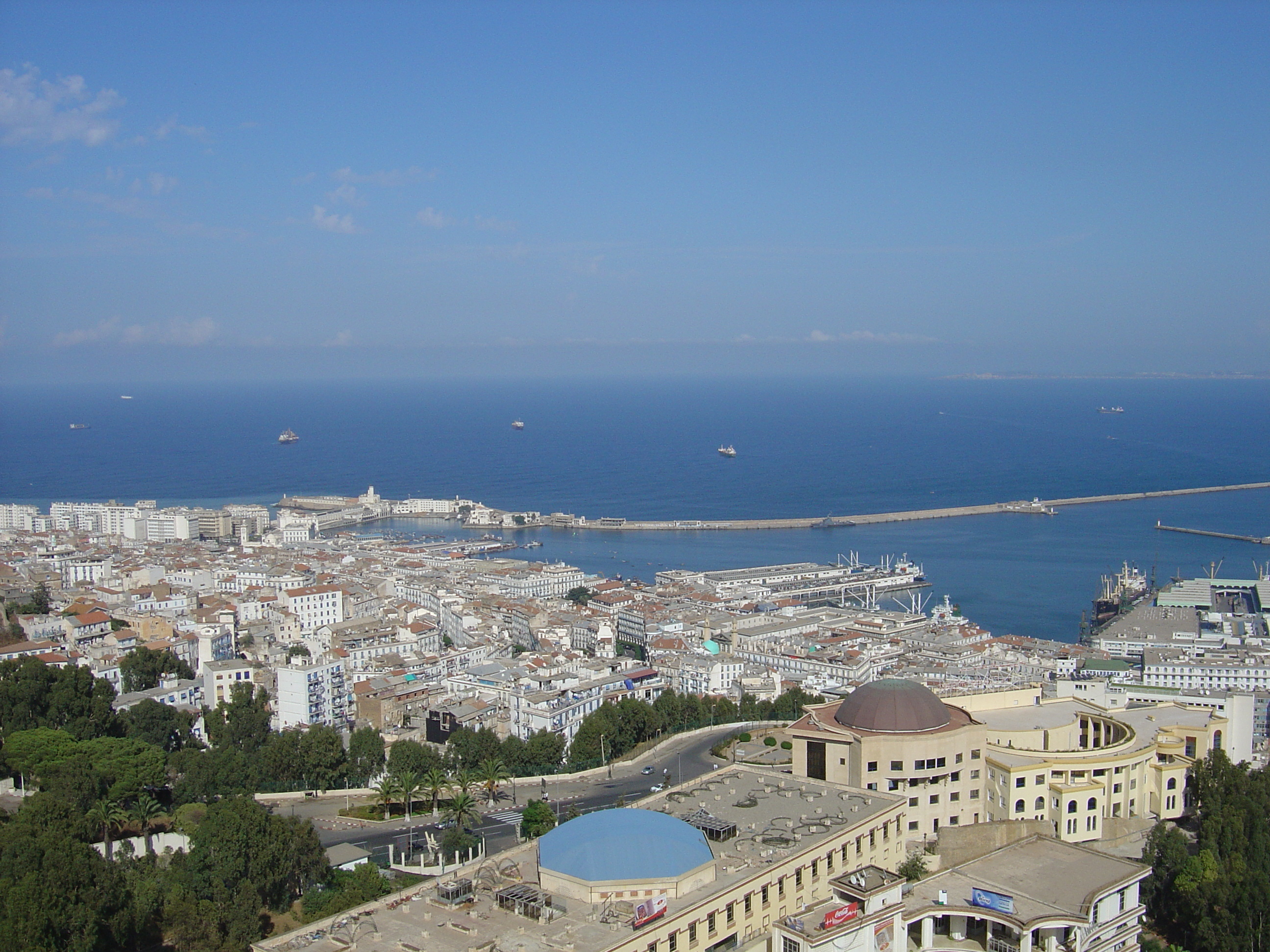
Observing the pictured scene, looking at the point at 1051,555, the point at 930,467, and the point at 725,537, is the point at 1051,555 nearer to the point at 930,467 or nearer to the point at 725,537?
the point at 725,537

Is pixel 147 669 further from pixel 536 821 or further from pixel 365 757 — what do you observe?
pixel 536 821

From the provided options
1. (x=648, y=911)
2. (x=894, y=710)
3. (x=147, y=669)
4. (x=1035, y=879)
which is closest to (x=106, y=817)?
(x=648, y=911)

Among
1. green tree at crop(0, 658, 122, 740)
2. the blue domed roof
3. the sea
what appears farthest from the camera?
the sea

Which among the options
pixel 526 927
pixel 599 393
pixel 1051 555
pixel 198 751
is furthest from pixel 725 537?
pixel 599 393

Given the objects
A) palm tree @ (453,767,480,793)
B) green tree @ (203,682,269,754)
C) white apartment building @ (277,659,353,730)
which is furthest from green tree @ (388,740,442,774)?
white apartment building @ (277,659,353,730)

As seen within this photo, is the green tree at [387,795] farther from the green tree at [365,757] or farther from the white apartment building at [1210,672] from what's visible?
the white apartment building at [1210,672]

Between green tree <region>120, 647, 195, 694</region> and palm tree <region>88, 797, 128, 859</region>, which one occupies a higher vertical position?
palm tree <region>88, 797, 128, 859</region>

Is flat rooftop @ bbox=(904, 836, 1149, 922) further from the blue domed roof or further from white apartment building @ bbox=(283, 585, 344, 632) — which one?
white apartment building @ bbox=(283, 585, 344, 632)

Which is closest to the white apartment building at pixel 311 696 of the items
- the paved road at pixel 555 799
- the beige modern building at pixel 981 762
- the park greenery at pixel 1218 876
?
the paved road at pixel 555 799
